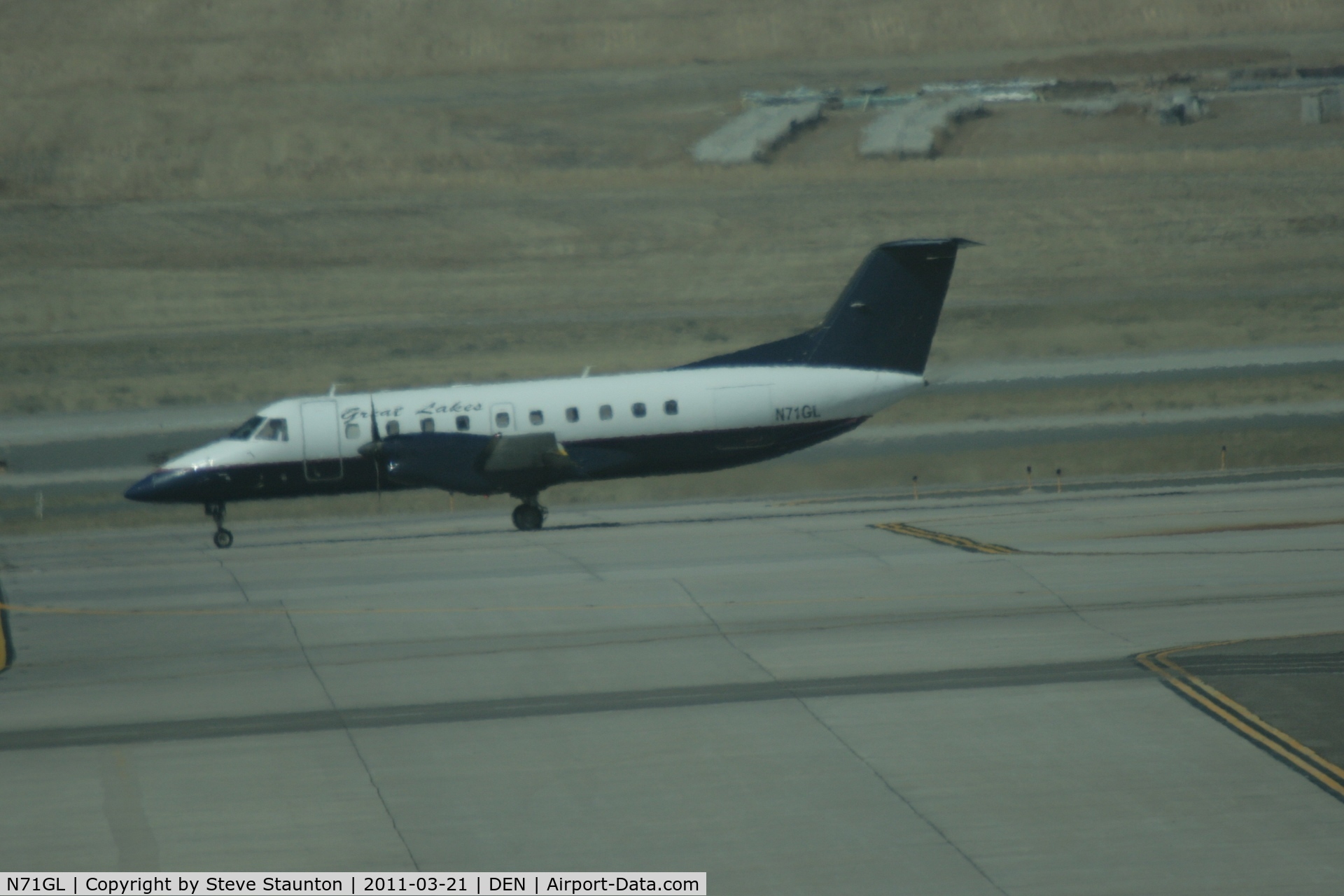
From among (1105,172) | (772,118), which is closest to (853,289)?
(1105,172)

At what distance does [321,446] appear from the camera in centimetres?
3147

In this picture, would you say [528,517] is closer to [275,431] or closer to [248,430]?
[275,431]

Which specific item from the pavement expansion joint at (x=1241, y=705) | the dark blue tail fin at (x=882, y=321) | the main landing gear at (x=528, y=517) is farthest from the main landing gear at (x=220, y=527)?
the pavement expansion joint at (x=1241, y=705)

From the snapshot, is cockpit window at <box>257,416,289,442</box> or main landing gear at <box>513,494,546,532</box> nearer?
cockpit window at <box>257,416,289,442</box>

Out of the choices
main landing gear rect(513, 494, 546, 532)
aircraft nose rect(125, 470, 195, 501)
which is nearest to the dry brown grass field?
aircraft nose rect(125, 470, 195, 501)

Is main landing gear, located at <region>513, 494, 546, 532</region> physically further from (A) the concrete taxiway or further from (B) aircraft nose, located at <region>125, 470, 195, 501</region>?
(B) aircraft nose, located at <region>125, 470, 195, 501</region>

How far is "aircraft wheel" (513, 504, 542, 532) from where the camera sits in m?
32.7

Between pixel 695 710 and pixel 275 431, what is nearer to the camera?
pixel 695 710

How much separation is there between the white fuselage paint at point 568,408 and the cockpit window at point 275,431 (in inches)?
2.8

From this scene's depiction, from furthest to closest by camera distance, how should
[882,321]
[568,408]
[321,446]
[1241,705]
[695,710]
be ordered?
1. [882,321]
2. [568,408]
3. [321,446]
4. [695,710]
5. [1241,705]

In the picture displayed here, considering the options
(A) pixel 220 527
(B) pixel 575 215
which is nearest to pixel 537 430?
(A) pixel 220 527

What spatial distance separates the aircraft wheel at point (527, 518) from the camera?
32.7 m

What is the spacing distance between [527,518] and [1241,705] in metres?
18.2

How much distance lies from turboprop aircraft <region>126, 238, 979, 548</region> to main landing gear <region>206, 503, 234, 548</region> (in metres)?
0.04
